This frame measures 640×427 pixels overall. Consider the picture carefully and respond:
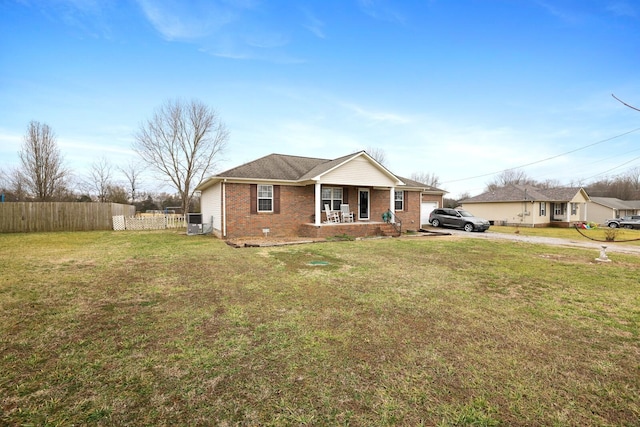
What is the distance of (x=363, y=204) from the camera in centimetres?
1744

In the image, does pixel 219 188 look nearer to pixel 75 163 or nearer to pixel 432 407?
pixel 432 407

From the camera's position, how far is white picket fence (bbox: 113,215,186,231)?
62.1ft

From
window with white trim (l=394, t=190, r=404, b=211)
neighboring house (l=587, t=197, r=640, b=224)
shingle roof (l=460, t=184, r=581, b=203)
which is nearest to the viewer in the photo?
window with white trim (l=394, t=190, r=404, b=211)

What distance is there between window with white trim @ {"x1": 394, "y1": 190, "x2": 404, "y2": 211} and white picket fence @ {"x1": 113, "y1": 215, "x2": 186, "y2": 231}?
16.7 meters

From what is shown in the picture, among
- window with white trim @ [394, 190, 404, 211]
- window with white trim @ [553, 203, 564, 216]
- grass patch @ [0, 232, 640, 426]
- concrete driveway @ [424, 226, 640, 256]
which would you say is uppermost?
window with white trim @ [394, 190, 404, 211]

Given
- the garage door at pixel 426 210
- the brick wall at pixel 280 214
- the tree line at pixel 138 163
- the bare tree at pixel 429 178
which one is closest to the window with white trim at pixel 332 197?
the brick wall at pixel 280 214

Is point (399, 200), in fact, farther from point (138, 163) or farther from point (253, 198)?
point (138, 163)

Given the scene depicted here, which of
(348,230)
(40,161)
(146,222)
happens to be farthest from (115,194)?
(348,230)

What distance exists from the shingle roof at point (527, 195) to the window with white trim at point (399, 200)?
52.0 ft

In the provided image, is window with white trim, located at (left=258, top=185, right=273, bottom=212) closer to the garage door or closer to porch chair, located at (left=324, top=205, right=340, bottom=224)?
porch chair, located at (left=324, top=205, right=340, bottom=224)

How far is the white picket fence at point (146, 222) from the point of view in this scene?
18.9 m

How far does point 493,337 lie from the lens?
3.40 meters

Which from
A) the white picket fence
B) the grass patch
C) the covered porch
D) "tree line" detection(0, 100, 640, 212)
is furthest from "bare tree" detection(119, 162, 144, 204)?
the grass patch

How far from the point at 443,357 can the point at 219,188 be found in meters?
13.5
